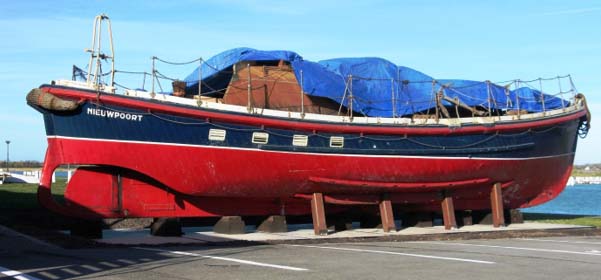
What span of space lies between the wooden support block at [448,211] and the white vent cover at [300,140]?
A: 510 centimetres

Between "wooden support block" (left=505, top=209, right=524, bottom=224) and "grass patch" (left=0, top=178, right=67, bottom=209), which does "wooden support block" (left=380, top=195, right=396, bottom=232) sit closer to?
"wooden support block" (left=505, top=209, right=524, bottom=224)

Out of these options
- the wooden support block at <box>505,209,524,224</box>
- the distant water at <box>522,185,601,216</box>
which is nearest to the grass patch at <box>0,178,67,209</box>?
the wooden support block at <box>505,209,524,224</box>

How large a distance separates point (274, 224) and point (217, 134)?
10.1 feet

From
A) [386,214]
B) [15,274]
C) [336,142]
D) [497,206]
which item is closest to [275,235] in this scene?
[336,142]

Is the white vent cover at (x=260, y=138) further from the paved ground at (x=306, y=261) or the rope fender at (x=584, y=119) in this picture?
the rope fender at (x=584, y=119)

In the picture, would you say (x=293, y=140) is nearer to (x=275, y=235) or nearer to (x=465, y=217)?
(x=275, y=235)

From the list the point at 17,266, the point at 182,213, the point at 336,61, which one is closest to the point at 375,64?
the point at 336,61

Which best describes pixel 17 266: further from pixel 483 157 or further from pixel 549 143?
pixel 549 143

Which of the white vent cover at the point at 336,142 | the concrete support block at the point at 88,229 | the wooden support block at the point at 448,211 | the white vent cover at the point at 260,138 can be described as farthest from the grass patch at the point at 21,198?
the wooden support block at the point at 448,211

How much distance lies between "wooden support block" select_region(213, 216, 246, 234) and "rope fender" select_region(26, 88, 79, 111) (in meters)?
4.62

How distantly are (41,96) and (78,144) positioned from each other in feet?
4.35

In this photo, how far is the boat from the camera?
1557 centimetres

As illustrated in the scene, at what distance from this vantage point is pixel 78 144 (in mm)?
15383

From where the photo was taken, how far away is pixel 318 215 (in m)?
17.6
